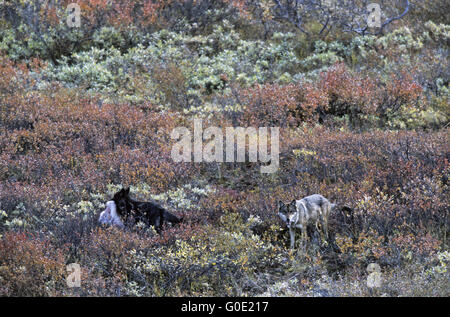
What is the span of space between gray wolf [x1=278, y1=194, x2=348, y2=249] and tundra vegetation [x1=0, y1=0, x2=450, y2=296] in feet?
0.97

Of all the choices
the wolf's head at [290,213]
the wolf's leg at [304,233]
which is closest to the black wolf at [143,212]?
the wolf's head at [290,213]

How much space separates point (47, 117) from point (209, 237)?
663 cm

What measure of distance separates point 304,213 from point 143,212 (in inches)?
105

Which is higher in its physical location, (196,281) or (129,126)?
(129,126)

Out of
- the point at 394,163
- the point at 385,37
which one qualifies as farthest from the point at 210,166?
the point at 385,37

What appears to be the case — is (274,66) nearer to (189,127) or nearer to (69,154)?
(189,127)

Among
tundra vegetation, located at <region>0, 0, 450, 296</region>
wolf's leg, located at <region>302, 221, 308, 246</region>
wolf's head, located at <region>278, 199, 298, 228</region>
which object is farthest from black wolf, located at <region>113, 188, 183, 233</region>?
wolf's leg, located at <region>302, 221, 308, 246</region>

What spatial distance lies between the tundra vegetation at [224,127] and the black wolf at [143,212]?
0.31 m

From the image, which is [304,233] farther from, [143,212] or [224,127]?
[224,127]

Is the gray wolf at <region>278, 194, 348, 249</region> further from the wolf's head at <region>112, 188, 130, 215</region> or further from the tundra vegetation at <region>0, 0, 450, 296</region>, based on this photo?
the wolf's head at <region>112, 188, 130, 215</region>

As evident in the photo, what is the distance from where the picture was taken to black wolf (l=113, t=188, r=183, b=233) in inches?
317

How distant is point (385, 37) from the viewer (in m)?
16.7
